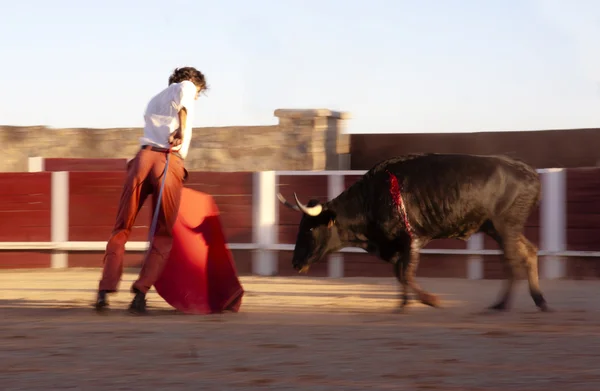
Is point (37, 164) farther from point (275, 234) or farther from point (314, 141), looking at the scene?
point (275, 234)

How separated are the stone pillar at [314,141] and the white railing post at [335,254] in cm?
639

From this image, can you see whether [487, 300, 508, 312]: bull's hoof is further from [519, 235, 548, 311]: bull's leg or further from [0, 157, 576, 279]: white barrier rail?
[0, 157, 576, 279]: white barrier rail

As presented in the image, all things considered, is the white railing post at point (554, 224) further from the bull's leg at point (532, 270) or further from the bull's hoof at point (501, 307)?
the bull's hoof at point (501, 307)

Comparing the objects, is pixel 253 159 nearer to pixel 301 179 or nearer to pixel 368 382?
pixel 301 179

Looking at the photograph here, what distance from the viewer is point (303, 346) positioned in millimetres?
4973

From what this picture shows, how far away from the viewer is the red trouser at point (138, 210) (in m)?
6.14

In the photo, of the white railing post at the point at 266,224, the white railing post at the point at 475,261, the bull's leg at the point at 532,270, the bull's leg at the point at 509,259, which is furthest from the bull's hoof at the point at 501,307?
the white railing post at the point at 266,224

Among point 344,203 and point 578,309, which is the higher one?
point 344,203

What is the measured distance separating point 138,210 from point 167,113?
567 millimetres

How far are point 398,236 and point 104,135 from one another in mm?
12971

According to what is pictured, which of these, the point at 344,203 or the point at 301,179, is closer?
the point at 344,203

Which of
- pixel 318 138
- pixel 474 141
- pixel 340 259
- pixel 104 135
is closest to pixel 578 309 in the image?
pixel 340 259

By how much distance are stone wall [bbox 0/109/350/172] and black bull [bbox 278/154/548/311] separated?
1027 cm

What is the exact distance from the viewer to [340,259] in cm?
1088
